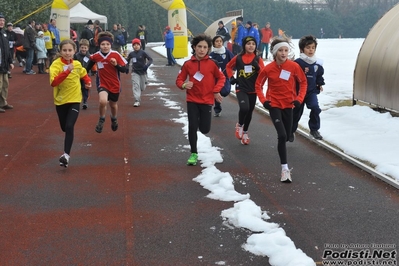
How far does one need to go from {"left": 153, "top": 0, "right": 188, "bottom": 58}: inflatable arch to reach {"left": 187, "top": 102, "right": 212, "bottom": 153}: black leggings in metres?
22.9

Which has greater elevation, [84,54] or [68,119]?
[84,54]

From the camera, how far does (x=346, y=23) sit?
79.3 m

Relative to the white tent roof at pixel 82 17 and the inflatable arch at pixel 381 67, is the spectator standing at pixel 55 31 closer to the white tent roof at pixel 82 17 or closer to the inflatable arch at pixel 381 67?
the white tent roof at pixel 82 17

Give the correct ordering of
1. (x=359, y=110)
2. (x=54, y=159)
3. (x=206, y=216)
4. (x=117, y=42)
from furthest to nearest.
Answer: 1. (x=117, y=42)
2. (x=359, y=110)
3. (x=54, y=159)
4. (x=206, y=216)

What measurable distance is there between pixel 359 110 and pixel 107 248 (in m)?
8.98

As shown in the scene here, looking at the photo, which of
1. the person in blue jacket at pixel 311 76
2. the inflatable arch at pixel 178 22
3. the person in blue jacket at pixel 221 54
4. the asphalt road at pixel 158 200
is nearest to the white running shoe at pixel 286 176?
the asphalt road at pixel 158 200

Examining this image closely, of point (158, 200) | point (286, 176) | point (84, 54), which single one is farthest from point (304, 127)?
point (84, 54)

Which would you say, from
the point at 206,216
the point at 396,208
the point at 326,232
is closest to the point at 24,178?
the point at 206,216

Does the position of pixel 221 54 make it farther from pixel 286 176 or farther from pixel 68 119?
pixel 286 176

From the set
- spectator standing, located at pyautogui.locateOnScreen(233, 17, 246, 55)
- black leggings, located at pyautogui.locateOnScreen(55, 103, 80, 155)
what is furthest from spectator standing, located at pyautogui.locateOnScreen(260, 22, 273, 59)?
black leggings, located at pyautogui.locateOnScreen(55, 103, 80, 155)

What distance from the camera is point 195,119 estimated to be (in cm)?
841

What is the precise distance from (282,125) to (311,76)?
8.13 feet

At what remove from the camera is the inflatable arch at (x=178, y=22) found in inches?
1205

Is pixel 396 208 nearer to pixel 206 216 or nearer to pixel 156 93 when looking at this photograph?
pixel 206 216
